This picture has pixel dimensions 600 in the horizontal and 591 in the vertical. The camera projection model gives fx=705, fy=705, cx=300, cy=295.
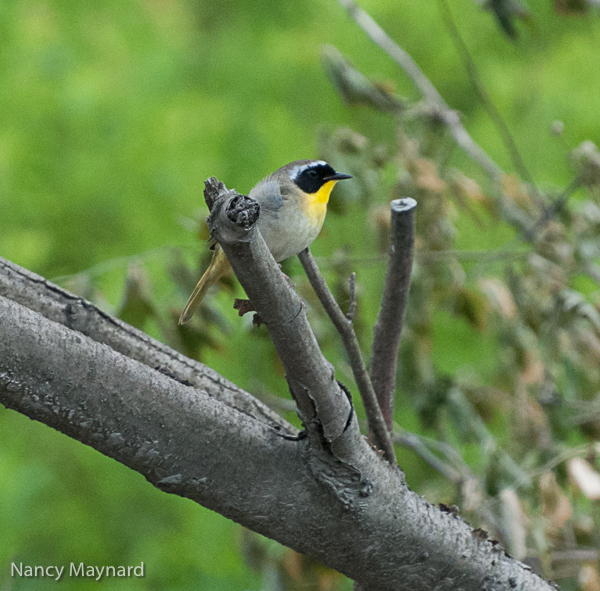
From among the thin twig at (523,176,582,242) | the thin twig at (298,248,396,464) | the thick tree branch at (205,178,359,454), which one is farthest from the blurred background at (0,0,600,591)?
the thick tree branch at (205,178,359,454)

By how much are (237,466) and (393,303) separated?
0.47 m

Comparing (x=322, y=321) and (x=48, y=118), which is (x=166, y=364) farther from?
(x=48, y=118)

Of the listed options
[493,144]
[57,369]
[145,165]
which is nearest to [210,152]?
[145,165]

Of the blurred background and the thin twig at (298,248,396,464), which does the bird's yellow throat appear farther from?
the blurred background

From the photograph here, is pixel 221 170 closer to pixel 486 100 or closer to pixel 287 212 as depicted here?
pixel 486 100

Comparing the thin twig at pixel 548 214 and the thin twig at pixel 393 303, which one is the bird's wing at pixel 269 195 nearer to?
the thin twig at pixel 393 303

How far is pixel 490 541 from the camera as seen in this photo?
1.16 m

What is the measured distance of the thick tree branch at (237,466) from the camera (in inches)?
33.2

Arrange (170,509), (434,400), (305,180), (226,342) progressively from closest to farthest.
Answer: (305,180) < (434,400) < (226,342) < (170,509)

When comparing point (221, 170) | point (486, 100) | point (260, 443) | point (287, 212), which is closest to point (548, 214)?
point (486, 100)

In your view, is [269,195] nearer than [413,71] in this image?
Yes

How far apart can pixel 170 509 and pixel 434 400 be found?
8.32 ft

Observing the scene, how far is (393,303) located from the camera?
1302 millimetres

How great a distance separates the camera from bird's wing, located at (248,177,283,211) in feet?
4.20
